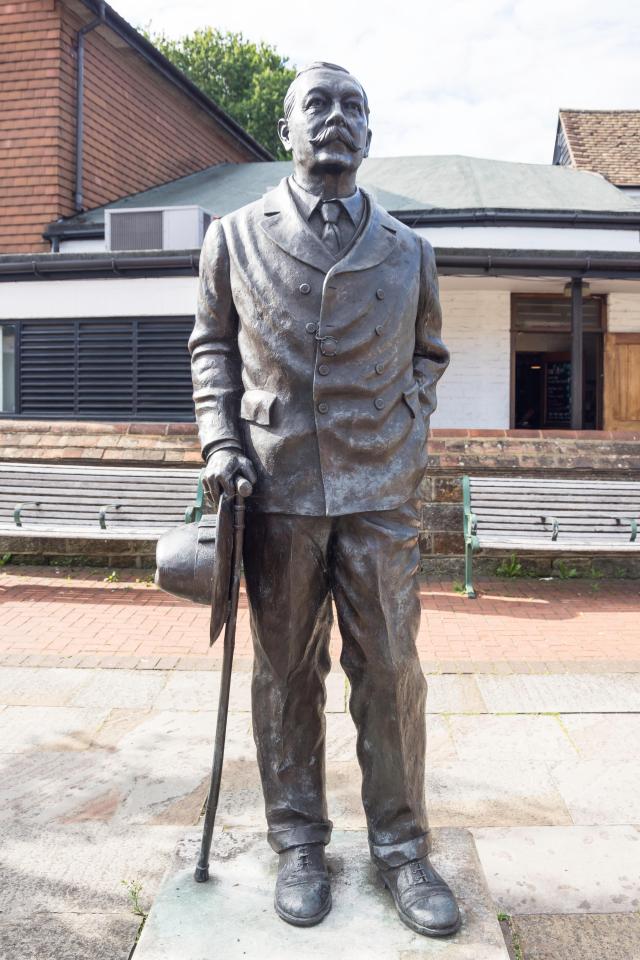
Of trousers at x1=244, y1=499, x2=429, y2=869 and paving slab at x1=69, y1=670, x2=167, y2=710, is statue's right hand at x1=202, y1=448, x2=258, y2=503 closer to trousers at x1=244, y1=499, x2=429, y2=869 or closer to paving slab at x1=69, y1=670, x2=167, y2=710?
trousers at x1=244, y1=499, x2=429, y2=869

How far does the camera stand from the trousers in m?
2.47

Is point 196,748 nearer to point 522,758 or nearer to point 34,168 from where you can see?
point 522,758

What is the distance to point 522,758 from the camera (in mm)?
3850

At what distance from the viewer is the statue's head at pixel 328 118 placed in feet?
7.84

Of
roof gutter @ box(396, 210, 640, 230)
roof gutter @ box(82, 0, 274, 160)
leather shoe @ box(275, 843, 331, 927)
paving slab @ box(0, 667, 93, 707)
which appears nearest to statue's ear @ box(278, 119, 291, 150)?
leather shoe @ box(275, 843, 331, 927)

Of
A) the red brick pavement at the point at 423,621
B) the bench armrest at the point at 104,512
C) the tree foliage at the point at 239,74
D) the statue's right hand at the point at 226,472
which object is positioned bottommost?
the red brick pavement at the point at 423,621

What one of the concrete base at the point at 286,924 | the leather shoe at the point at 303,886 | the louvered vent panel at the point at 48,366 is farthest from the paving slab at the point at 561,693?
the louvered vent panel at the point at 48,366

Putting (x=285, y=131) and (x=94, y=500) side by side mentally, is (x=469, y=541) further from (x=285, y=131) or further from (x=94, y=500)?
(x=285, y=131)

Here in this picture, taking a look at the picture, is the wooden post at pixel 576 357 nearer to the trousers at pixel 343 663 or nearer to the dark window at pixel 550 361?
the dark window at pixel 550 361

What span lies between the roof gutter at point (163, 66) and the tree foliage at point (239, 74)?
35.3ft

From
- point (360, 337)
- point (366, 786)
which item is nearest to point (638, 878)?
point (366, 786)

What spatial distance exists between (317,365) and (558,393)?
1337 centimetres

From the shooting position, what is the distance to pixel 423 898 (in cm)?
234

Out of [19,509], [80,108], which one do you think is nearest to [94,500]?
[19,509]
